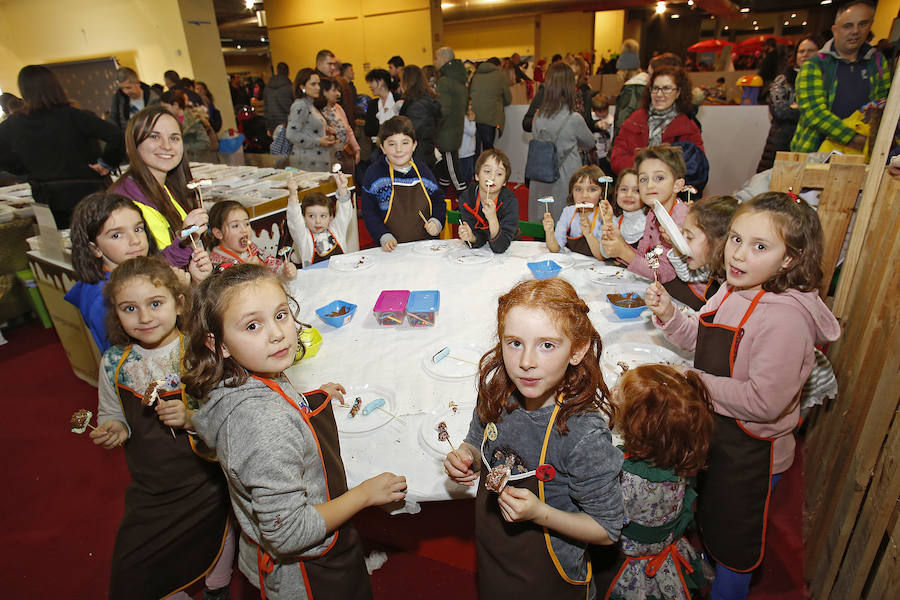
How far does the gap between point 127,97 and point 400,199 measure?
15.0ft

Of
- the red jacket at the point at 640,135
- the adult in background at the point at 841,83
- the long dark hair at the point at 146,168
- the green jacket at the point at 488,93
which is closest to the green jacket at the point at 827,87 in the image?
the adult in background at the point at 841,83

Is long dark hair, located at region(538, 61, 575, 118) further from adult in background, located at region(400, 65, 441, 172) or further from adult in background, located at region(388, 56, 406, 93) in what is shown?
adult in background, located at region(388, 56, 406, 93)

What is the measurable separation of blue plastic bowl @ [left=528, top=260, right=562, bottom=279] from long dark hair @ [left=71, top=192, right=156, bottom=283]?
1947 mm

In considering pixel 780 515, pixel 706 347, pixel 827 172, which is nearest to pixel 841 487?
pixel 780 515

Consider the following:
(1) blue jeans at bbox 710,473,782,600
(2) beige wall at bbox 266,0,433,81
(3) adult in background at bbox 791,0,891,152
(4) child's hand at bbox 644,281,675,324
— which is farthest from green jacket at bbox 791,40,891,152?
(2) beige wall at bbox 266,0,433,81

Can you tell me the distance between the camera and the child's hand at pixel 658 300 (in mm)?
1849

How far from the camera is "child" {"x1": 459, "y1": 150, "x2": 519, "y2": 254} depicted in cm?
296

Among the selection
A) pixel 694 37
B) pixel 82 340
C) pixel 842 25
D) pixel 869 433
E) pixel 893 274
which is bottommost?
pixel 82 340

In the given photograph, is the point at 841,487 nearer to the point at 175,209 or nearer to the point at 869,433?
the point at 869,433

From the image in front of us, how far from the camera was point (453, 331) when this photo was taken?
2152 millimetres

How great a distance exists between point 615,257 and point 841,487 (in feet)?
4.86

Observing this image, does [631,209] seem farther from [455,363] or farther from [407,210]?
[455,363]

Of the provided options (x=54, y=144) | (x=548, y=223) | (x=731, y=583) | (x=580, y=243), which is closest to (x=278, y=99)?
(x=54, y=144)

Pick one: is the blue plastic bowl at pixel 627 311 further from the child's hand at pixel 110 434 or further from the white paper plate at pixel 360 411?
the child's hand at pixel 110 434
